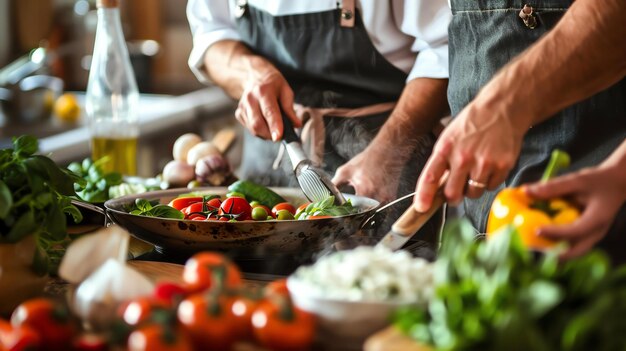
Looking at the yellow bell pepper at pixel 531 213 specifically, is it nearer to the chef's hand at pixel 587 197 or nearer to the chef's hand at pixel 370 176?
the chef's hand at pixel 587 197

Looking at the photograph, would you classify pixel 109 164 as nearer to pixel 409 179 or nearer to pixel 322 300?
pixel 409 179

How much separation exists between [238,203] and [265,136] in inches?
15.8

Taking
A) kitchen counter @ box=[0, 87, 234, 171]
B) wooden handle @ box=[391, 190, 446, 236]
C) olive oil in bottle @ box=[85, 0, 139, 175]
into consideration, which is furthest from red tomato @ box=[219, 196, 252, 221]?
kitchen counter @ box=[0, 87, 234, 171]

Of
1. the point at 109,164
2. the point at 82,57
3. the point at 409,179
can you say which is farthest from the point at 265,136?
the point at 82,57

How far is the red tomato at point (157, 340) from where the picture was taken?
88 cm

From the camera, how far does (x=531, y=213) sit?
106 centimetres

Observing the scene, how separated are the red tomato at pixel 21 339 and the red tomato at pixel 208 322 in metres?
0.16

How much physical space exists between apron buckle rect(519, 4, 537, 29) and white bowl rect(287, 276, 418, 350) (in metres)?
0.93

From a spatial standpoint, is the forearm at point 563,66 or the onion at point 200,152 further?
the onion at point 200,152

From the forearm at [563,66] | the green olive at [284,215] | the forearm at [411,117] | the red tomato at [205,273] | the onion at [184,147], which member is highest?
the forearm at [563,66]

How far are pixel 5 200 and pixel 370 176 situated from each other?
2.90 feet

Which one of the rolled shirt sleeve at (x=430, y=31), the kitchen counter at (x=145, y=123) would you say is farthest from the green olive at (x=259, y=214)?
the kitchen counter at (x=145, y=123)

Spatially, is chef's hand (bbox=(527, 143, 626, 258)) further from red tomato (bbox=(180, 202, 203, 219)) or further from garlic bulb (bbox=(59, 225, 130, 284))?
red tomato (bbox=(180, 202, 203, 219))

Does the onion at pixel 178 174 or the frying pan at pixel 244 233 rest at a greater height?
the frying pan at pixel 244 233
